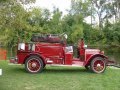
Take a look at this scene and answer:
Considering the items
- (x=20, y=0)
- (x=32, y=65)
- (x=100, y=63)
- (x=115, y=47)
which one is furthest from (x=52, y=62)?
(x=115, y=47)

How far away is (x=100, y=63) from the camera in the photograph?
505 inches

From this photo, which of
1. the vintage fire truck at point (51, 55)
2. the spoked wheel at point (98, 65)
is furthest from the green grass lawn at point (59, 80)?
the vintage fire truck at point (51, 55)

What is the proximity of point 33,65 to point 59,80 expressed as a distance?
1.88 metres

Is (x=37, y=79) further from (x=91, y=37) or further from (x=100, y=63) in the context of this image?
(x=91, y=37)

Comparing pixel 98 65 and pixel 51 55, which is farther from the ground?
pixel 51 55

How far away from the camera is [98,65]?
1276cm

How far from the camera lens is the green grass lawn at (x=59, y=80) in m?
9.62

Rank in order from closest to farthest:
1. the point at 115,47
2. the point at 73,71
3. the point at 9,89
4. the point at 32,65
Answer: the point at 9,89, the point at 32,65, the point at 73,71, the point at 115,47

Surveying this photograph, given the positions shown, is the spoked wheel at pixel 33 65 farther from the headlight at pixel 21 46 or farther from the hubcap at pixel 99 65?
the hubcap at pixel 99 65

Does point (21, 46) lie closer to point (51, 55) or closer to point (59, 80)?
point (51, 55)

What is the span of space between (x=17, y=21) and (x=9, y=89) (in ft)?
17.2

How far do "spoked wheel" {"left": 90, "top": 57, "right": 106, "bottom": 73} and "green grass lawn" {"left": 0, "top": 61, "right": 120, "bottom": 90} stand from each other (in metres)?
0.20

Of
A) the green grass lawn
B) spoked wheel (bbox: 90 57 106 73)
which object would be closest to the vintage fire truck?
spoked wheel (bbox: 90 57 106 73)

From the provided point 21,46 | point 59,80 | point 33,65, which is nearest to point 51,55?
point 33,65
